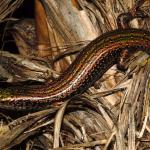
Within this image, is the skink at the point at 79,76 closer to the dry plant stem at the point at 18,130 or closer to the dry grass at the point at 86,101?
the dry grass at the point at 86,101

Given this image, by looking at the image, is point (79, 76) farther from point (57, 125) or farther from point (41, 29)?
point (57, 125)

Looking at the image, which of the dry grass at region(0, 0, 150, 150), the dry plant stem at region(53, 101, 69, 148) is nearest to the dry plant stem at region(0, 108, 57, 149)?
the dry grass at region(0, 0, 150, 150)

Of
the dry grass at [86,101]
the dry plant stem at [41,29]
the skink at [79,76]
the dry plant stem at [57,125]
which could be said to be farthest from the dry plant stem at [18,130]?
the dry plant stem at [41,29]

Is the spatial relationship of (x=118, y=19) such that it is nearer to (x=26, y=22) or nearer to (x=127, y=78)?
(x=127, y=78)

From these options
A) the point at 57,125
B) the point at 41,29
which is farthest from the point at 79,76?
the point at 57,125

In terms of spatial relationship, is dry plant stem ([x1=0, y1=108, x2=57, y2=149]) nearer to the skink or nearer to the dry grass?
the dry grass
